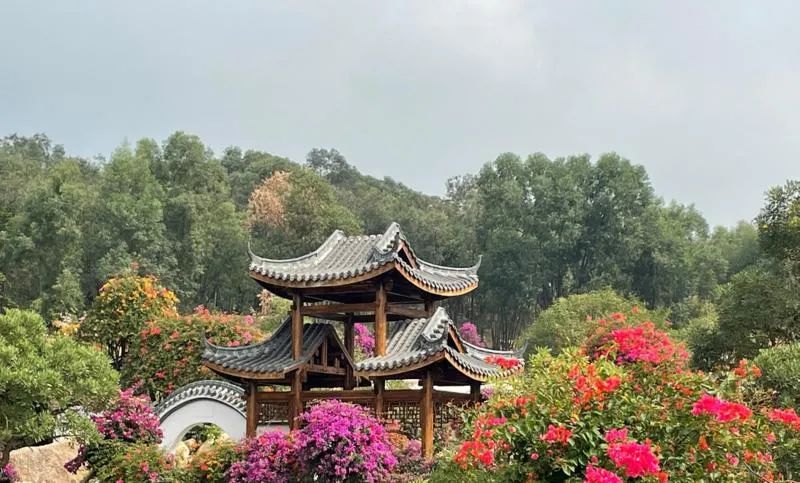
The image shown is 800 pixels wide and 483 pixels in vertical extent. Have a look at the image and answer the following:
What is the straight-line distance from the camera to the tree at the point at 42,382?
9242 mm

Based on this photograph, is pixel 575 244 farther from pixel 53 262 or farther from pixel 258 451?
pixel 258 451

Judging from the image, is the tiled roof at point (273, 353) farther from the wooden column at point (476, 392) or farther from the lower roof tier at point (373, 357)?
the wooden column at point (476, 392)

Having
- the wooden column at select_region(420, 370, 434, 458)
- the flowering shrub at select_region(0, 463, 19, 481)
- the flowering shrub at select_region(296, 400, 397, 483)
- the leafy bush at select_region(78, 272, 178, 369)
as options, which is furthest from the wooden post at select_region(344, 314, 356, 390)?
the leafy bush at select_region(78, 272, 178, 369)

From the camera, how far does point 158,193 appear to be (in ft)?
98.4

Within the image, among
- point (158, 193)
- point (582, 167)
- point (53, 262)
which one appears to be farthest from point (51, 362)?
point (582, 167)

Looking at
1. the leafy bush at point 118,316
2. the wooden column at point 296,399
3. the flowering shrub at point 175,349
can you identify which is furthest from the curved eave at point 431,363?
the leafy bush at point 118,316

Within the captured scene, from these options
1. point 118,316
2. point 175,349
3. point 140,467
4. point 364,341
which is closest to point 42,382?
point 140,467

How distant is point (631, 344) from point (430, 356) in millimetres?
3889

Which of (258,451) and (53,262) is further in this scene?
(53,262)

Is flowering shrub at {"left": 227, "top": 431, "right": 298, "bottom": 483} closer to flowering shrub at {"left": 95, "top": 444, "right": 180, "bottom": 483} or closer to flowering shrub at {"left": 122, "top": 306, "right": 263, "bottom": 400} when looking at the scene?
flowering shrub at {"left": 95, "top": 444, "right": 180, "bottom": 483}

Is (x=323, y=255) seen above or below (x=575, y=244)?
below

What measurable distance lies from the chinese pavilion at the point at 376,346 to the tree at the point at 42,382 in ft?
4.89

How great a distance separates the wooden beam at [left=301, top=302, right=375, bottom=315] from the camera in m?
10.8

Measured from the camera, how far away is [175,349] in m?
16.6
